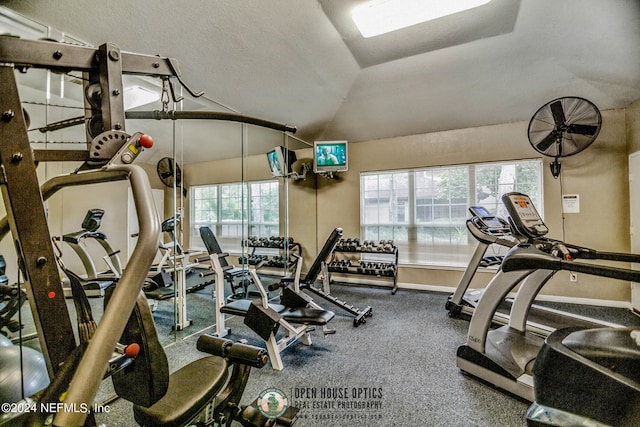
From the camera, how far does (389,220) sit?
4914mm

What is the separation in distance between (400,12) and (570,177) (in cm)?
330

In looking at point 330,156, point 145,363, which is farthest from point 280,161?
point 145,363

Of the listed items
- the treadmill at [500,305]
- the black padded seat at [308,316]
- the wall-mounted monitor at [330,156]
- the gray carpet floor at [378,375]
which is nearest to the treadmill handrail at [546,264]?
the treadmill at [500,305]

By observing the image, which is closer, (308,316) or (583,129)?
(308,316)

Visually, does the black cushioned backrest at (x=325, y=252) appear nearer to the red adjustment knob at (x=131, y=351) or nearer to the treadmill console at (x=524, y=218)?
the treadmill console at (x=524, y=218)

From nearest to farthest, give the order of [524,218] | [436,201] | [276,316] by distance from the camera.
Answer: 1. [524,218]
2. [276,316]
3. [436,201]

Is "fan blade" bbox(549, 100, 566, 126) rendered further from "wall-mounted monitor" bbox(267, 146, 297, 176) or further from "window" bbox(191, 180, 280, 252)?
"window" bbox(191, 180, 280, 252)

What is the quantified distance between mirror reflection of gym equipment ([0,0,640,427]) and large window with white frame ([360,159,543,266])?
0.12 feet

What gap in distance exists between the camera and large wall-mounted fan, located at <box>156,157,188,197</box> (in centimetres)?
276

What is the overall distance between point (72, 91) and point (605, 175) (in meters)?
6.14

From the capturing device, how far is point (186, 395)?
3.50ft

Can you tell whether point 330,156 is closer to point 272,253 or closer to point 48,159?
point 272,253

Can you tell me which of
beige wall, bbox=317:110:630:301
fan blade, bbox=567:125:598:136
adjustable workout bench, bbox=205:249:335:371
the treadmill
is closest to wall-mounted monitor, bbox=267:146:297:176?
beige wall, bbox=317:110:630:301

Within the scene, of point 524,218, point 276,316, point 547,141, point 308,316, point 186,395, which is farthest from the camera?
point 547,141
